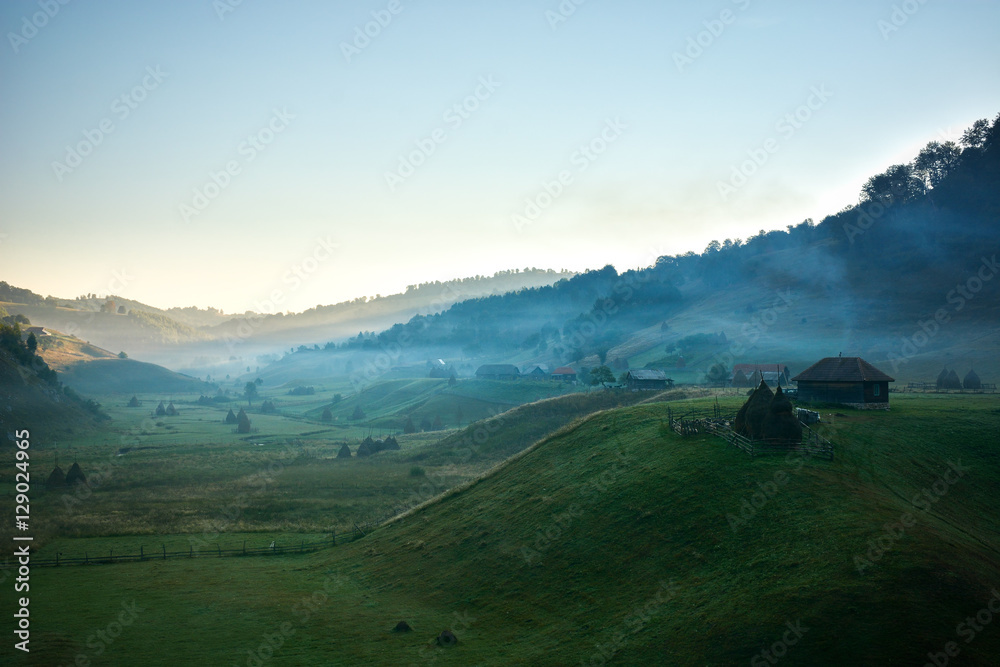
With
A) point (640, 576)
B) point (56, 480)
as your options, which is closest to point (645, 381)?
point (640, 576)

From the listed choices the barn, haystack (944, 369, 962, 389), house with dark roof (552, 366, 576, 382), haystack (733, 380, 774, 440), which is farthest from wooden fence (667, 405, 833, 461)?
house with dark roof (552, 366, 576, 382)

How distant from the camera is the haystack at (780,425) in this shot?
117ft

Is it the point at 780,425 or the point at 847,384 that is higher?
the point at 847,384

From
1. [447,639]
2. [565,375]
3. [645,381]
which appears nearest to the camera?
[447,639]

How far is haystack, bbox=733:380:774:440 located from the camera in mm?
36719

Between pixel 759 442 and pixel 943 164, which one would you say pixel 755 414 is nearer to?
pixel 759 442

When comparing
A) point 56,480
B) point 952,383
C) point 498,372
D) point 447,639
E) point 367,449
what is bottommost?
point 367,449

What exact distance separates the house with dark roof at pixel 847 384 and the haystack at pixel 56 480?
76468 millimetres

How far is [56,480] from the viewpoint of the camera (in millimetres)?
65500

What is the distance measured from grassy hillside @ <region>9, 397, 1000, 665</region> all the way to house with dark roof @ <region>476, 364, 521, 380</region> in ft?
423

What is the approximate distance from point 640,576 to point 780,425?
14323 mm

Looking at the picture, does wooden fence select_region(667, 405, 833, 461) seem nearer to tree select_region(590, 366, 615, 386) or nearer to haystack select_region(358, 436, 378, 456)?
haystack select_region(358, 436, 378, 456)

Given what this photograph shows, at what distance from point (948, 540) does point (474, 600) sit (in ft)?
71.1

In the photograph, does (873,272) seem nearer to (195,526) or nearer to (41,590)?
(195,526)
